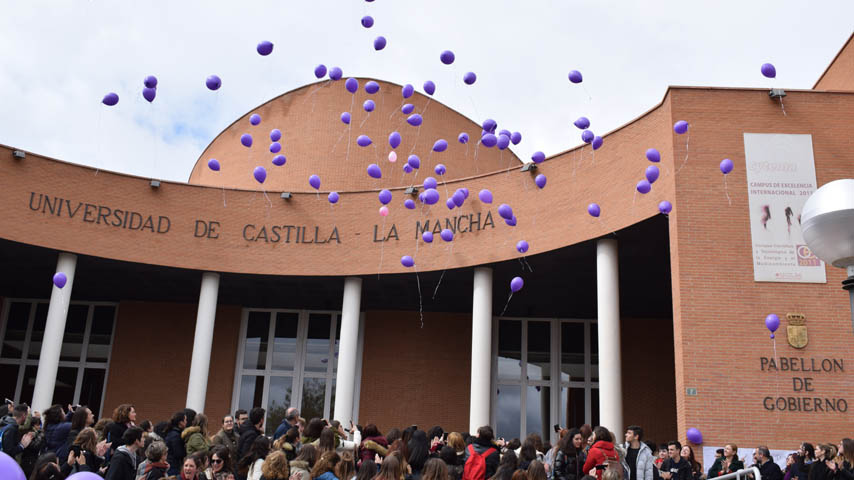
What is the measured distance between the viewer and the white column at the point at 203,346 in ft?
60.3

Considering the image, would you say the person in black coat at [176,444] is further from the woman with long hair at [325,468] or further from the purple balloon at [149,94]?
the purple balloon at [149,94]

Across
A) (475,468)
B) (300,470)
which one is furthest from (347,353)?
(300,470)

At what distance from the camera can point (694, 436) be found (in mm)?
11961

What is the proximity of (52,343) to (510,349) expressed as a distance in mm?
11529

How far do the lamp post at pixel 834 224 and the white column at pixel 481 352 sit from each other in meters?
11.7

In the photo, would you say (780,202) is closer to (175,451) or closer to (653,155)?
(653,155)

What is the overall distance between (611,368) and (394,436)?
22.3ft

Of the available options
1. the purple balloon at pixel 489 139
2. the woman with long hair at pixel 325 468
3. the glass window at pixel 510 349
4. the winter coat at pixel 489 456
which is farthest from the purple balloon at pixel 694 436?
the glass window at pixel 510 349

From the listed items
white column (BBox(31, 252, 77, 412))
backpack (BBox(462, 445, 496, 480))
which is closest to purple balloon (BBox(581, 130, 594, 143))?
backpack (BBox(462, 445, 496, 480))

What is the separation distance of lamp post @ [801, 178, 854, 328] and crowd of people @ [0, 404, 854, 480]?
243cm

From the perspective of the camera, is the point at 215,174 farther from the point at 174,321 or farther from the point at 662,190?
the point at 662,190

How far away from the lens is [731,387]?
12.3 metres

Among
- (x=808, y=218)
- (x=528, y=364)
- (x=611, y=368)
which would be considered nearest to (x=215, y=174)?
(x=528, y=364)

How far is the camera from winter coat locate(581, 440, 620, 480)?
8195mm
